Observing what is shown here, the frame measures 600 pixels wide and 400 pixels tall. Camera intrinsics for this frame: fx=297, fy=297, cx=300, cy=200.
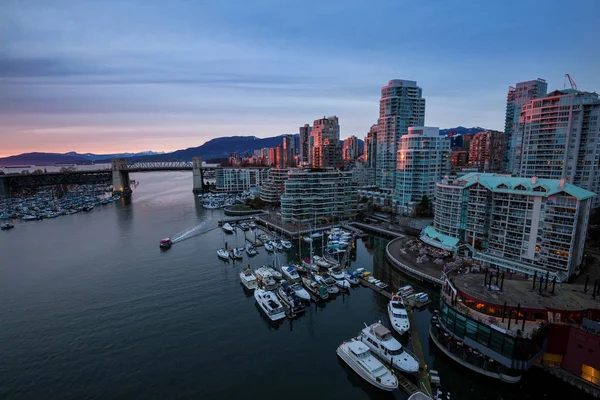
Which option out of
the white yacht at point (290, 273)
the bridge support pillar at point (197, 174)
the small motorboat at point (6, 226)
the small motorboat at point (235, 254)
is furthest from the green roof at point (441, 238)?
the bridge support pillar at point (197, 174)

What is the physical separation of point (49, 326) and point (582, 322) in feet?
121

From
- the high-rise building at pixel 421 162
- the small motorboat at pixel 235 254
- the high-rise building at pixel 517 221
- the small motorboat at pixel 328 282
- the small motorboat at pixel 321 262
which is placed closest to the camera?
the high-rise building at pixel 517 221

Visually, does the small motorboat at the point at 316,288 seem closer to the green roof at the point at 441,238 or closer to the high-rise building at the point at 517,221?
the high-rise building at the point at 517,221

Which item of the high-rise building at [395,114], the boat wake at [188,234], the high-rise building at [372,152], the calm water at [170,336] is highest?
the high-rise building at [395,114]

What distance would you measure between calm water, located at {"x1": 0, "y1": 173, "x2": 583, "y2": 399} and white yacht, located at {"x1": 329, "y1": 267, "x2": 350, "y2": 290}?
1340 millimetres

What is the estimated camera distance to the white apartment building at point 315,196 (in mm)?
53594

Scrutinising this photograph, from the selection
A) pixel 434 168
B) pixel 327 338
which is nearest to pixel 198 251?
pixel 327 338

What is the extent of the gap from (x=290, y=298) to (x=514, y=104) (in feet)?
326

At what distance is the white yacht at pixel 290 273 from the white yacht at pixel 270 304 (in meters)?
4.24

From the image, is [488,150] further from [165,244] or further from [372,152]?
[165,244]

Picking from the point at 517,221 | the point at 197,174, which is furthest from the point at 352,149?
the point at 517,221

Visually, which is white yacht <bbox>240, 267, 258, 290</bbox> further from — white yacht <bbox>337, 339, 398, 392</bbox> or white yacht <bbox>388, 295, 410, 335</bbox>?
white yacht <bbox>388, 295, 410, 335</bbox>

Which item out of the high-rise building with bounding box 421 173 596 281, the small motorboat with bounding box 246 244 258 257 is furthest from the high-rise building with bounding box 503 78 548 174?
the small motorboat with bounding box 246 244 258 257

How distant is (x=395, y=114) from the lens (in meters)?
85.7
